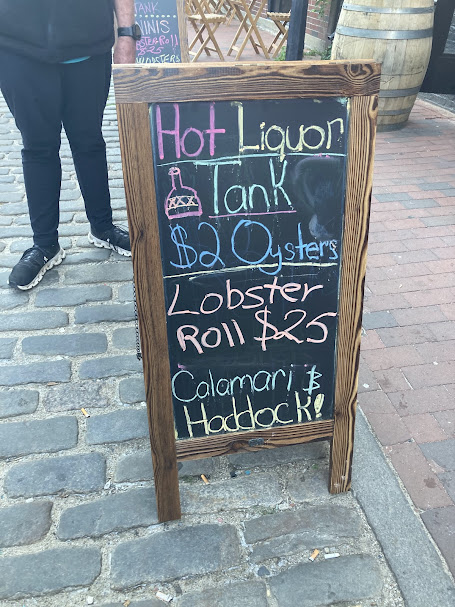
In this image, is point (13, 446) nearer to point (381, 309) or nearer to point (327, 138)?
point (327, 138)

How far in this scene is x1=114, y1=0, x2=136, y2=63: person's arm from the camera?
119 inches

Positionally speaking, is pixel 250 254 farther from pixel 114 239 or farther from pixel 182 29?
pixel 182 29

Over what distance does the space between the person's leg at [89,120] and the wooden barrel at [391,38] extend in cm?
322

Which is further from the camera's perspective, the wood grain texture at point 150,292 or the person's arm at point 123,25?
the person's arm at point 123,25

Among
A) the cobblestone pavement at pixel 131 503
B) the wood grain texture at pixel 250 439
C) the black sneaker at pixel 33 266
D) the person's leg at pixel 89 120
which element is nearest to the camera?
the cobblestone pavement at pixel 131 503

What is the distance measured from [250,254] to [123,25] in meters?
1.95

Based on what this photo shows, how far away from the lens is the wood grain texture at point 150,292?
152 cm

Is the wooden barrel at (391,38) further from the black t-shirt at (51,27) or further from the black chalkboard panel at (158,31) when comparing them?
the black t-shirt at (51,27)

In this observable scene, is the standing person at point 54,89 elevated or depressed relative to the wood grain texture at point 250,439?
elevated

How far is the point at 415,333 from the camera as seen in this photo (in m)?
2.94

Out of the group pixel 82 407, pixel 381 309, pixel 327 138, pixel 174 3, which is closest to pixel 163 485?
pixel 82 407

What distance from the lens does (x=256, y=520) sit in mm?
1990

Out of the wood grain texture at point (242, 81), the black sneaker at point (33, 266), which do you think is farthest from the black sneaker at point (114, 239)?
the wood grain texture at point (242, 81)

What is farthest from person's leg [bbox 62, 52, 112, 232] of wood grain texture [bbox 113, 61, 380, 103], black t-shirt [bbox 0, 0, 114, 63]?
wood grain texture [bbox 113, 61, 380, 103]
